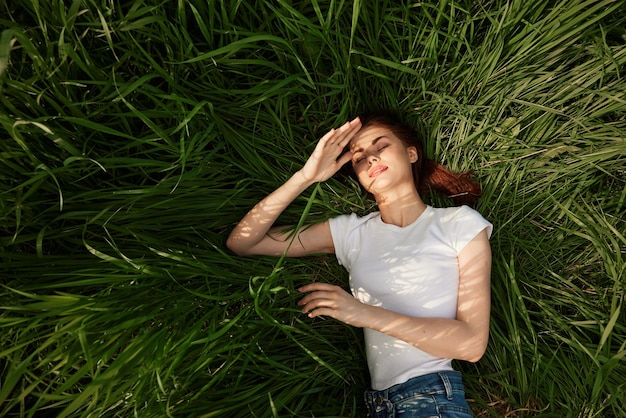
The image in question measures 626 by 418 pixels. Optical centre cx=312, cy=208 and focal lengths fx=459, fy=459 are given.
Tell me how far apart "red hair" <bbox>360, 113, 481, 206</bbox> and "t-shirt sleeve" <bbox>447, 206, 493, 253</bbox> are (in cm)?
22

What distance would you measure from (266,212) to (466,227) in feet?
2.56

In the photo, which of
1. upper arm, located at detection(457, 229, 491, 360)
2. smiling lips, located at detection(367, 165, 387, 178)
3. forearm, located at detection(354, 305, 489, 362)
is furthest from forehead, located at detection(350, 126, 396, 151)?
forearm, located at detection(354, 305, 489, 362)

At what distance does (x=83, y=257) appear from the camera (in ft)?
5.54

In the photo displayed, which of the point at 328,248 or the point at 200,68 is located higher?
the point at 200,68

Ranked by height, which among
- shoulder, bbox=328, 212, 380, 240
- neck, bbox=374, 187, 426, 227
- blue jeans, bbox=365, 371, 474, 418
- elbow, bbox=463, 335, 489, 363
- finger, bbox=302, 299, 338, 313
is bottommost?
blue jeans, bbox=365, 371, 474, 418

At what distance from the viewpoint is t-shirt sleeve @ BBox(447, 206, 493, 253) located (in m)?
A: 1.76

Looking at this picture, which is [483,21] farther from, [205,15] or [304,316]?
[304,316]

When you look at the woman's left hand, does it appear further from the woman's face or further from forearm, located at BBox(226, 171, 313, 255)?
the woman's face

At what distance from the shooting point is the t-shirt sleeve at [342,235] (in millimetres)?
1942

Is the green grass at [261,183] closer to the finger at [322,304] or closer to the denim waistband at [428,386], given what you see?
the finger at [322,304]

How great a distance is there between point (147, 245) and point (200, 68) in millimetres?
719

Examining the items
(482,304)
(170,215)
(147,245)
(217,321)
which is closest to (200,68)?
(170,215)

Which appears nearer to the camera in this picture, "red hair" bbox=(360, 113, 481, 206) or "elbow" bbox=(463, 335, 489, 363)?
"elbow" bbox=(463, 335, 489, 363)

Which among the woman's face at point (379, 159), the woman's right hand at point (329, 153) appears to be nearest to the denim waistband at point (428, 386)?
the woman's face at point (379, 159)
